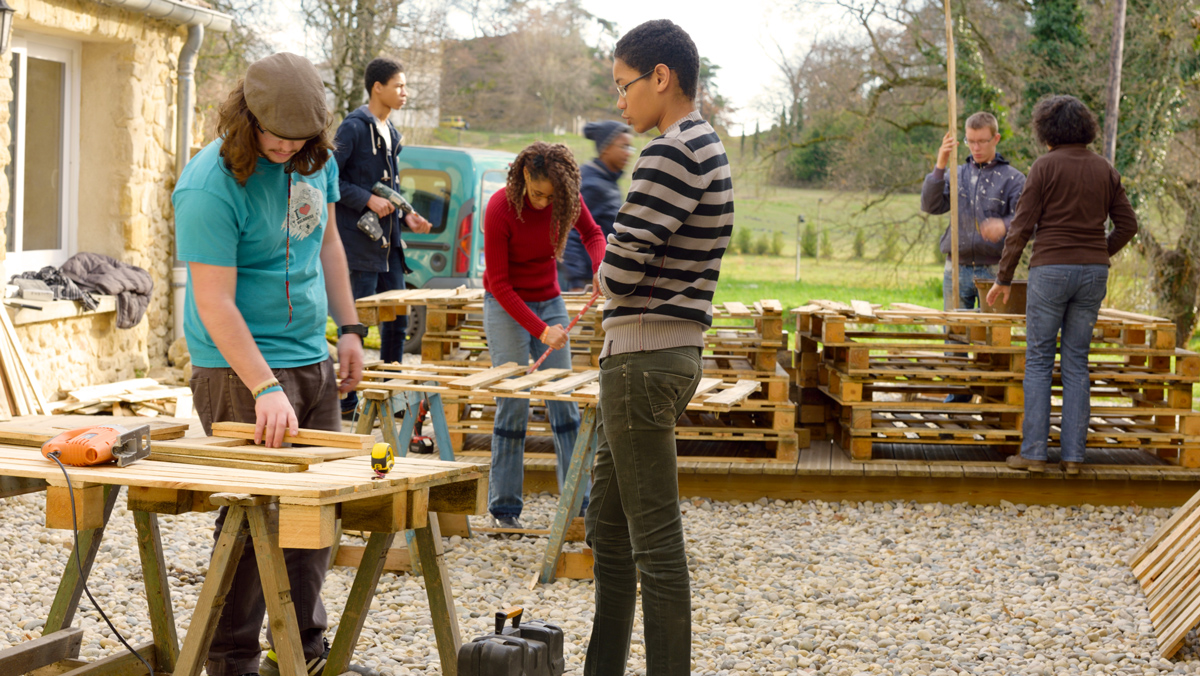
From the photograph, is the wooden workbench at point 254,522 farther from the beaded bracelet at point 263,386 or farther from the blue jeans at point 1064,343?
the blue jeans at point 1064,343

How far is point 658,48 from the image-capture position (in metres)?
2.71

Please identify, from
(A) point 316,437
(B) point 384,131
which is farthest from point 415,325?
(A) point 316,437

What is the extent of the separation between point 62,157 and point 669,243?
7496mm

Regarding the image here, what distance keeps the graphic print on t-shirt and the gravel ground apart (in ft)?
5.44

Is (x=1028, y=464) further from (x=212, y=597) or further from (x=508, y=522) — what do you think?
(x=212, y=597)

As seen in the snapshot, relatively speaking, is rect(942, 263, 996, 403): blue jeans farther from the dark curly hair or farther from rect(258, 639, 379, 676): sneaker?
rect(258, 639, 379, 676): sneaker

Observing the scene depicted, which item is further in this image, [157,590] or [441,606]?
[157,590]

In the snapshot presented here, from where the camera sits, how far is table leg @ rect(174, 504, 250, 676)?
2.58 m

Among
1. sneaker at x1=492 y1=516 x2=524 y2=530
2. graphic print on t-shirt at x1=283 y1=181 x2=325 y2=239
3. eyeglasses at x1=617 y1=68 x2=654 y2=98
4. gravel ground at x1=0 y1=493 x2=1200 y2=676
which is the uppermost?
eyeglasses at x1=617 y1=68 x2=654 y2=98

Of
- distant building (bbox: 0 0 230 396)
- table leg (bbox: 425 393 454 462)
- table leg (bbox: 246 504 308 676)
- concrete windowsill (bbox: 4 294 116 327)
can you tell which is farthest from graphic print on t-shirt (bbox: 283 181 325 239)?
distant building (bbox: 0 0 230 396)

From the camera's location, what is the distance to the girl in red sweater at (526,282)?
4.81 meters

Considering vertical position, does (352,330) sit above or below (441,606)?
above

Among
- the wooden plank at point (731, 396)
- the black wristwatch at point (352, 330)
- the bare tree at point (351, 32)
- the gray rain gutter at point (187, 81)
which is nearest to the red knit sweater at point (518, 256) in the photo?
the wooden plank at point (731, 396)

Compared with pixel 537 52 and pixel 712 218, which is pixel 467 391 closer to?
pixel 712 218
